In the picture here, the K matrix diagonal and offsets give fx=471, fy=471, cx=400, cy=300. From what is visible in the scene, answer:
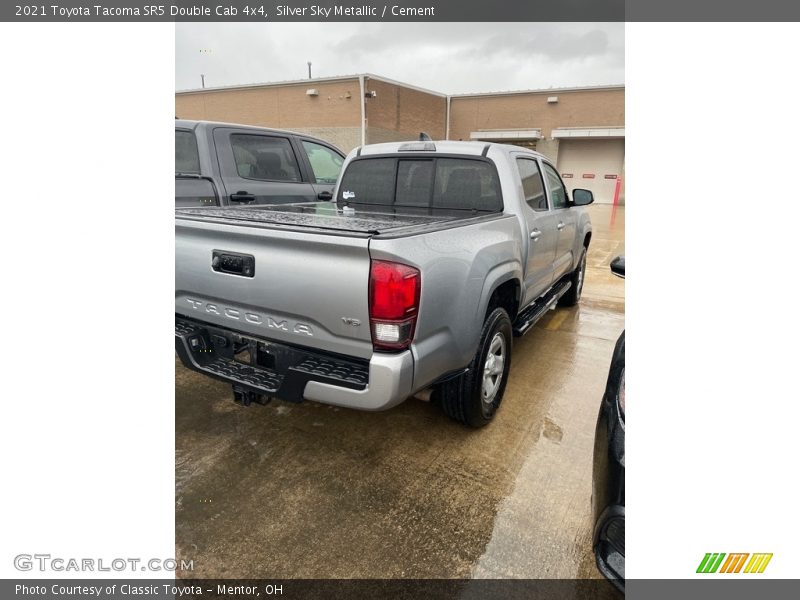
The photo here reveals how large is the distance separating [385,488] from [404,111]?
2505 cm

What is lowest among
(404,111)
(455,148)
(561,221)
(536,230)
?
(536,230)

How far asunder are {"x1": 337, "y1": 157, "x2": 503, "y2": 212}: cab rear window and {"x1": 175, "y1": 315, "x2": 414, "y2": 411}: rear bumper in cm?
190

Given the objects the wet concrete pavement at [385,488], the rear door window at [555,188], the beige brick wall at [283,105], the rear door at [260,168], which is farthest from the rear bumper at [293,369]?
the beige brick wall at [283,105]

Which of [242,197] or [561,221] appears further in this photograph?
[242,197]

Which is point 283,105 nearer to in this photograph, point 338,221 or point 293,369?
point 338,221

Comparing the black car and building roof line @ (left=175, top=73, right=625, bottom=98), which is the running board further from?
building roof line @ (left=175, top=73, right=625, bottom=98)

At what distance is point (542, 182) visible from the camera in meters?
4.23

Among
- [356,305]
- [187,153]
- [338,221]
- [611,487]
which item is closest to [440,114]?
[187,153]

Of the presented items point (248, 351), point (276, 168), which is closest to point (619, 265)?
point (248, 351)

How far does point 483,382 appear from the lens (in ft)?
9.78

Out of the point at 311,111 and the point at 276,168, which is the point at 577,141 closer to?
the point at 311,111

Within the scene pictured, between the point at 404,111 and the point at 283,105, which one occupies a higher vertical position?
the point at 283,105

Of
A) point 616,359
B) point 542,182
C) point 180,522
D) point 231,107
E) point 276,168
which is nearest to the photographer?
point 616,359

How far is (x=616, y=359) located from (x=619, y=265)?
42.8 inches
